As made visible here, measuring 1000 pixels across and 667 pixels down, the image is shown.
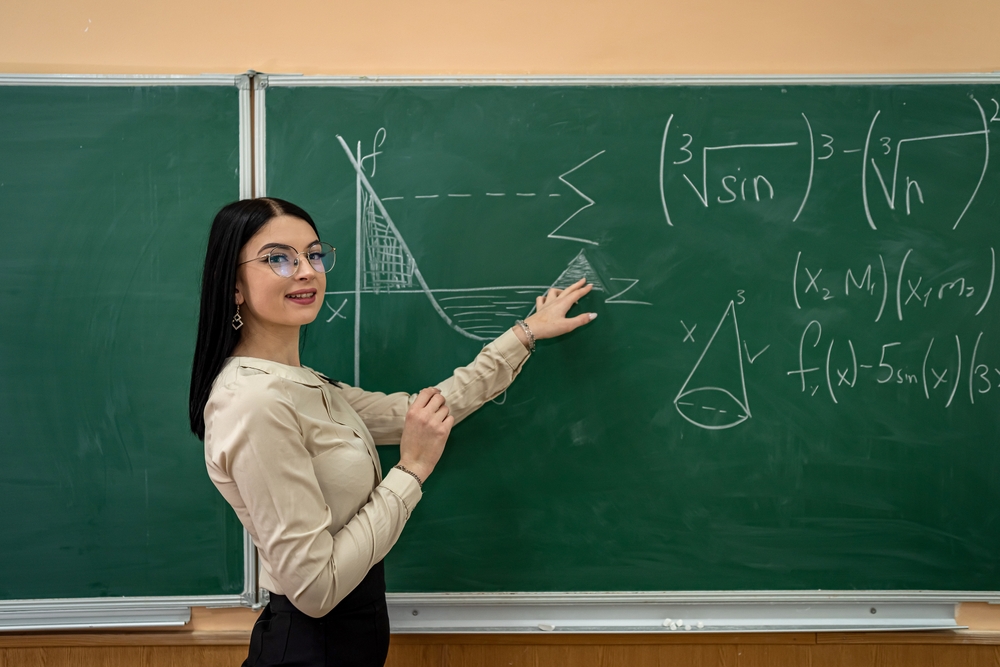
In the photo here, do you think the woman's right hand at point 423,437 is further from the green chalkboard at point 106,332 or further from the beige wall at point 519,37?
the beige wall at point 519,37

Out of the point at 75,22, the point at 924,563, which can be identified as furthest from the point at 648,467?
the point at 75,22

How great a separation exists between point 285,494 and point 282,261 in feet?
1.73

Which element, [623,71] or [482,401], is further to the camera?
[623,71]

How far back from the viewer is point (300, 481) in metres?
1.22

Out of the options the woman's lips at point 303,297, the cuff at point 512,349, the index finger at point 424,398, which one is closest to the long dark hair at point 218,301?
the woman's lips at point 303,297

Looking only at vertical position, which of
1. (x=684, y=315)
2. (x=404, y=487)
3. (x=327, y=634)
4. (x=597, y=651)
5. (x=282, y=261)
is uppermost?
(x=282, y=261)

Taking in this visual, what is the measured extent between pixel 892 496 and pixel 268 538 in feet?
5.98

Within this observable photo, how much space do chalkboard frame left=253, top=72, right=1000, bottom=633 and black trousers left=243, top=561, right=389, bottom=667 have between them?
423 mm

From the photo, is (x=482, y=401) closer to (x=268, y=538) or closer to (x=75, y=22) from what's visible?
(x=268, y=538)

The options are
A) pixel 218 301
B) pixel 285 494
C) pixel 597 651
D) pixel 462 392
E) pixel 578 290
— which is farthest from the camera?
pixel 597 651

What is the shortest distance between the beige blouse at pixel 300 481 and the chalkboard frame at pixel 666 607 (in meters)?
0.68

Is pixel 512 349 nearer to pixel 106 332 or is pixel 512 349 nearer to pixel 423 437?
pixel 423 437

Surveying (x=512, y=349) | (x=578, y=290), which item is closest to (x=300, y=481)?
(x=512, y=349)

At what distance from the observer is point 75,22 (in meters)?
1.94
